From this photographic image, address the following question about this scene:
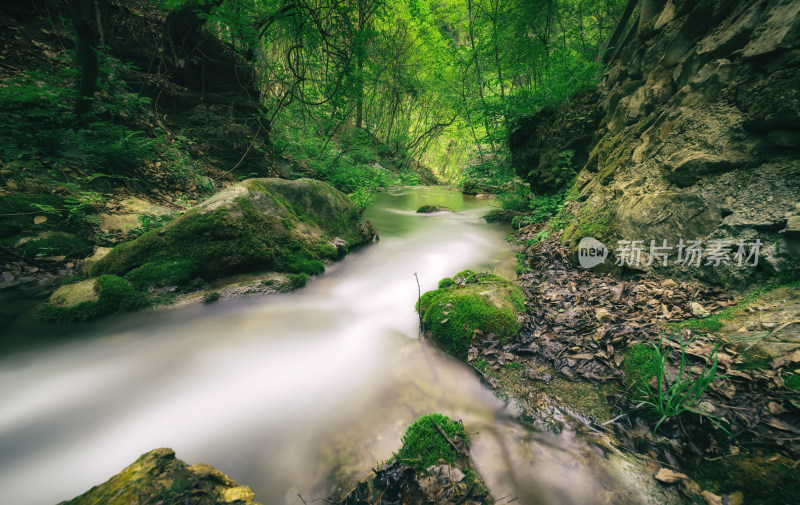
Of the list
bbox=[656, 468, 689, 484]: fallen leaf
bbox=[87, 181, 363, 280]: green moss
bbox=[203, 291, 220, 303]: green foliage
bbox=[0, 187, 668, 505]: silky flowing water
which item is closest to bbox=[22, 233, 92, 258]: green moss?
bbox=[87, 181, 363, 280]: green moss

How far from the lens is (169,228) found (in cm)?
395

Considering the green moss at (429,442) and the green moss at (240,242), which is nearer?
the green moss at (429,442)

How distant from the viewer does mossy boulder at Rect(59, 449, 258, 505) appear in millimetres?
1255

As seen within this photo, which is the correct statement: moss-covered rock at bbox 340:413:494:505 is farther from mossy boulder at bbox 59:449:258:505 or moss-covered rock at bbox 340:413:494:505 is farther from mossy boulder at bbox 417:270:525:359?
mossy boulder at bbox 417:270:525:359

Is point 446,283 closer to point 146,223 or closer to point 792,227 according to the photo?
point 792,227

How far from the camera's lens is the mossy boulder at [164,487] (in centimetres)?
125

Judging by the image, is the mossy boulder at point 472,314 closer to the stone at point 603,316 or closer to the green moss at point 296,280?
the stone at point 603,316

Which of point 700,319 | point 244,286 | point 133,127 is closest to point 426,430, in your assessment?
point 700,319

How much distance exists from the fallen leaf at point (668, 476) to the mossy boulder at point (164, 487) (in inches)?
95.0

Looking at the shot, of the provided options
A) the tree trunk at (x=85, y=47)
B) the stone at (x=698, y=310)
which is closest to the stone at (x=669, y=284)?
the stone at (x=698, y=310)

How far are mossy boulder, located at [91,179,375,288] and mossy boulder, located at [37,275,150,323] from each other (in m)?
0.21

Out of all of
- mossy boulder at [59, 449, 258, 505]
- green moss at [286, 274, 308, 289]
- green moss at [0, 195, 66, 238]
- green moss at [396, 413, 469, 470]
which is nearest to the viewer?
mossy boulder at [59, 449, 258, 505]

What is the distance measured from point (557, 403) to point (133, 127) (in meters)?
9.26

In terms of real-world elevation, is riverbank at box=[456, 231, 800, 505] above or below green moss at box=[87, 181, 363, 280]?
below
